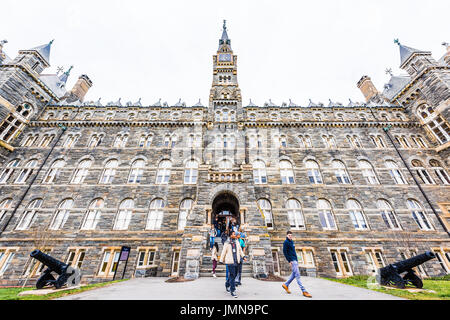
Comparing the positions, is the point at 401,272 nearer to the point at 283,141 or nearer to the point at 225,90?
the point at 283,141

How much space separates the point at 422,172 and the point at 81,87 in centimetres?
4296

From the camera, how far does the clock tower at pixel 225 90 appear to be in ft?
70.1

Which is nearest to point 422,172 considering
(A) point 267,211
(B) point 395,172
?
(B) point 395,172

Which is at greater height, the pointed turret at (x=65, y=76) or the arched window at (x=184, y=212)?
the pointed turret at (x=65, y=76)

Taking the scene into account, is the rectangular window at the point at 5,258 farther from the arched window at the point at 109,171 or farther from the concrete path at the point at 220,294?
the concrete path at the point at 220,294

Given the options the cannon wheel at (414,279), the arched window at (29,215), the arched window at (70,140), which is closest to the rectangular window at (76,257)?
the arched window at (29,215)

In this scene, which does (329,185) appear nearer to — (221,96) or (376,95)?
(221,96)

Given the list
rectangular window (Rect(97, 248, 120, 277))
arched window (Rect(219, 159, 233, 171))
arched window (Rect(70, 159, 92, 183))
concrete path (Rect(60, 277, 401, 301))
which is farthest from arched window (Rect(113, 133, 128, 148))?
concrete path (Rect(60, 277, 401, 301))

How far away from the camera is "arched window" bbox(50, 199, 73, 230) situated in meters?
15.3

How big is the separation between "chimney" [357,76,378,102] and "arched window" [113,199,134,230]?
108ft

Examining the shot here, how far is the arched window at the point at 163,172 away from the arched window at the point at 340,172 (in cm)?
1657

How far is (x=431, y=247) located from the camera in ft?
47.2

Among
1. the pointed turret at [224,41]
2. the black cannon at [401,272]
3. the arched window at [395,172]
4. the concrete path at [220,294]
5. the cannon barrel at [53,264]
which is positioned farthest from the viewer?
the pointed turret at [224,41]
